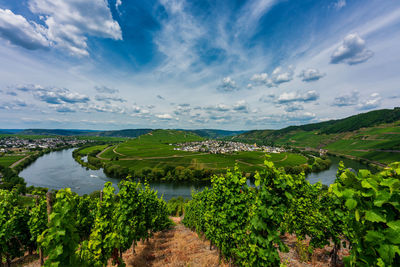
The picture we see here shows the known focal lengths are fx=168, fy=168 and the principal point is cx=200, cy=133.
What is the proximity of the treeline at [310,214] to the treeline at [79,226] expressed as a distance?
607cm

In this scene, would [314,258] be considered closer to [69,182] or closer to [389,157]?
[69,182]

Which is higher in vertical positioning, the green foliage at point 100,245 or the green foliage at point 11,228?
the green foliage at point 100,245

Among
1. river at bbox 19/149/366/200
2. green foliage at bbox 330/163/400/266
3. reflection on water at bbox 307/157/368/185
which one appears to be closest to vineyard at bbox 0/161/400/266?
green foliage at bbox 330/163/400/266

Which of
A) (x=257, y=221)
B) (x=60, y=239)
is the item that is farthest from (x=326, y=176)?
(x=60, y=239)

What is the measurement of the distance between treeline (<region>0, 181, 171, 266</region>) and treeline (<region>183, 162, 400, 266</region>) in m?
6.07

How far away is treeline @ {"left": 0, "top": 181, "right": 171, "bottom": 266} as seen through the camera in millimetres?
5516

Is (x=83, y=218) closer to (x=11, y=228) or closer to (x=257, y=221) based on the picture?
(x=11, y=228)

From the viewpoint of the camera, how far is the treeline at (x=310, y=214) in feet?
9.32

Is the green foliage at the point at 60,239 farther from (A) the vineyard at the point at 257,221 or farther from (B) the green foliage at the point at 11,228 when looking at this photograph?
(B) the green foliage at the point at 11,228

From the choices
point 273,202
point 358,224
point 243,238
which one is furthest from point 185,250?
point 358,224

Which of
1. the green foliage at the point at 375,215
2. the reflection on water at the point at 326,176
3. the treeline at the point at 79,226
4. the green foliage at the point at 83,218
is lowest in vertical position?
the reflection on water at the point at 326,176

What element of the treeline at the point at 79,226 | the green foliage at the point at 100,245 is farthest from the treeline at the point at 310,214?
the green foliage at the point at 100,245

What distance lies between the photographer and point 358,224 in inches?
129

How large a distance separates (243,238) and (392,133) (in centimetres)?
23064
